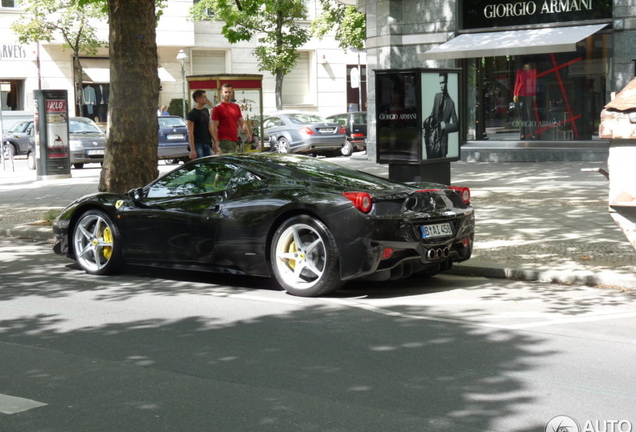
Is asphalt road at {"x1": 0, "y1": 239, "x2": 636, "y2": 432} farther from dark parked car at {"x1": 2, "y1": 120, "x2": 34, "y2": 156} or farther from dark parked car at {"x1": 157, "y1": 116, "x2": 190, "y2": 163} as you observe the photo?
dark parked car at {"x1": 2, "y1": 120, "x2": 34, "y2": 156}

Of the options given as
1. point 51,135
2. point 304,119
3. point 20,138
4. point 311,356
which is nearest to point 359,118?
point 304,119

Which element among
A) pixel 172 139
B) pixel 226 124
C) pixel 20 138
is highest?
pixel 226 124

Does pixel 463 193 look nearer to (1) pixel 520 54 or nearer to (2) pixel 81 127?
(1) pixel 520 54

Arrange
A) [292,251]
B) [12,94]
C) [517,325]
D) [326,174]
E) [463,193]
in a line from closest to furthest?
[517,325]
[292,251]
[326,174]
[463,193]
[12,94]

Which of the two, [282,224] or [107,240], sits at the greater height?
[282,224]

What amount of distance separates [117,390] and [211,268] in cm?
367

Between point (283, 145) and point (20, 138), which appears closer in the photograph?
point (283, 145)

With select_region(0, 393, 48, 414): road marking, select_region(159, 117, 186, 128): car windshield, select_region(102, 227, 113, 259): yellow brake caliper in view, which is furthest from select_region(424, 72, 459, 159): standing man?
select_region(159, 117, 186, 128): car windshield

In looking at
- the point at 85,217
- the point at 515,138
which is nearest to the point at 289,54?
the point at 515,138

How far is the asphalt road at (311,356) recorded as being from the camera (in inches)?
202

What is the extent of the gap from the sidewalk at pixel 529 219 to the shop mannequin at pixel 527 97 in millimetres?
1518

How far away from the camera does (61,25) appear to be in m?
43.2

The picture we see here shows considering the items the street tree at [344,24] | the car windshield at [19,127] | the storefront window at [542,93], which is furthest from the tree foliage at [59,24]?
the storefront window at [542,93]

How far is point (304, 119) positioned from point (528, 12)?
32.2ft
